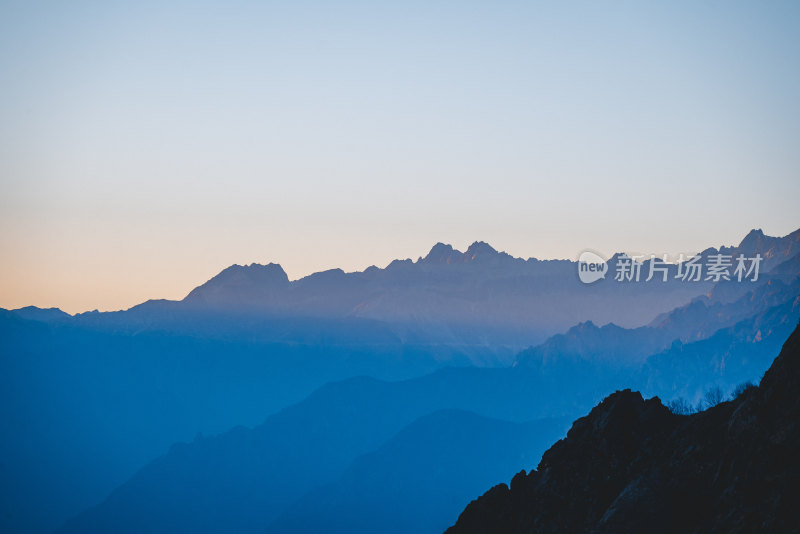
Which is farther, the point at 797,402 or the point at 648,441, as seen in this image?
the point at 648,441

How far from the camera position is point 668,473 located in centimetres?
6234

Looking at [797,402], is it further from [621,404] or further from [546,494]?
[546,494]

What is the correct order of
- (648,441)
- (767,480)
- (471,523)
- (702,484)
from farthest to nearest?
1. (471,523)
2. (648,441)
3. (702,484)
4. (767,480)

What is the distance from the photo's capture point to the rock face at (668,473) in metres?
52.0

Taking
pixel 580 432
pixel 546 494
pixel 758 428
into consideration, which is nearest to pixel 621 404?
pixel 580 432

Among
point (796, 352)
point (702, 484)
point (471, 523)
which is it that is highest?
point (796, 352)

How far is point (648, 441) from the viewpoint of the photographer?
230 ft

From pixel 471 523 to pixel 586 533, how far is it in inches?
904

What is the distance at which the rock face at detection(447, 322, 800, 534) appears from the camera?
171 feet

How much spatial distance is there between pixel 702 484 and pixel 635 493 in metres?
5.34

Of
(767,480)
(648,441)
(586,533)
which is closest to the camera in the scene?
(767,480)

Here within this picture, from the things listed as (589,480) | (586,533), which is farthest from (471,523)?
(586,533)

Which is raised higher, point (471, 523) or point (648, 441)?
point (648, 441)

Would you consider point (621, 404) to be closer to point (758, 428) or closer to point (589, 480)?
point (589, 480)
